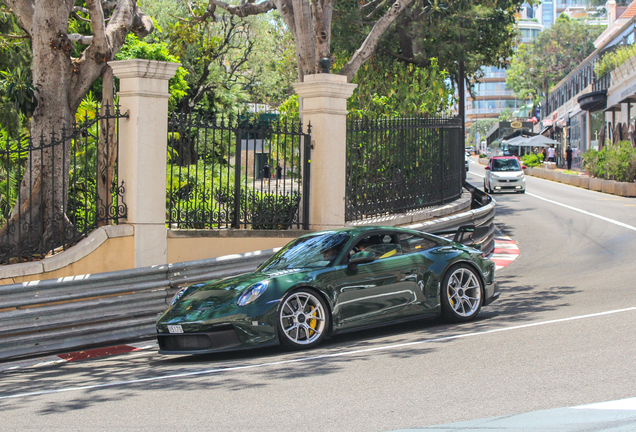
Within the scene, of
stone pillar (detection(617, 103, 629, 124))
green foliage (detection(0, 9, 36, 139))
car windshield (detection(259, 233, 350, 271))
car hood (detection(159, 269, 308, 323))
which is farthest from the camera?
stone pillar (detection(617, 103, 629, 124))

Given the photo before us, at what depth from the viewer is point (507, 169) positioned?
34.4 meters

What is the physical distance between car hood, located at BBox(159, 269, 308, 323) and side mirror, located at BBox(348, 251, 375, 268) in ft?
1.85

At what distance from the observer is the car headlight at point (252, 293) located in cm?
727

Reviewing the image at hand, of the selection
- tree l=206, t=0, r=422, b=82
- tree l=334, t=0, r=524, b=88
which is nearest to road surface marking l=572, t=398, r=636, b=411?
tree l=206, t=0, r=422, b=82

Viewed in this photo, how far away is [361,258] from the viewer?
7.97 metres

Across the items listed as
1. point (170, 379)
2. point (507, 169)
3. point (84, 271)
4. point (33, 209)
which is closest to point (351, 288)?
point (170, 379)

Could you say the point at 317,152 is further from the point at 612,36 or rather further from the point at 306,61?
the point at 612,36

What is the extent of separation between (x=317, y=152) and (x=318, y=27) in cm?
408

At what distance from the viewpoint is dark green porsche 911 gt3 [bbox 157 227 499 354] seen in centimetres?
725

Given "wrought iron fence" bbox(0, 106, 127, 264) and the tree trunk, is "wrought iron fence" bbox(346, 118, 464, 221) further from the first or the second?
the tree trunk

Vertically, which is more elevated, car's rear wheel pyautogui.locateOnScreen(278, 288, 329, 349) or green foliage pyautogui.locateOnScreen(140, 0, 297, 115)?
green foliage pyautogui.locateOnScreen(140, 0, 297, 115)

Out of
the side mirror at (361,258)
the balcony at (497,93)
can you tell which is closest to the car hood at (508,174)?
the side mirror at (361,258)

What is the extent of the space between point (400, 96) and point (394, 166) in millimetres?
5470

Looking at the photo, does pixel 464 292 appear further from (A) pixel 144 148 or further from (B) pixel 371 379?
(A) pixel 144 148
